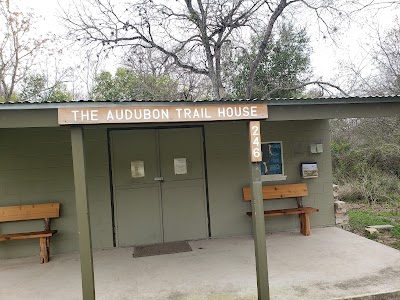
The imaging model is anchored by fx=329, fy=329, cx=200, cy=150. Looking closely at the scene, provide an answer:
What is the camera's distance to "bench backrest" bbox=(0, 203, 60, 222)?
16.9 ft

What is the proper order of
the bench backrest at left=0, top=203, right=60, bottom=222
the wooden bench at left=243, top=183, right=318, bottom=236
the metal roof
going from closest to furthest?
the metal roof, the bench backrest at left=0, top=203, right=60, bottom=222, the wooden bench at left=243, top=183, right=318, bottom=236

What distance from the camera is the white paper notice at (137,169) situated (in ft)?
18.5

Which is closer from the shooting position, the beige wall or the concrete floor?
the concrete floor

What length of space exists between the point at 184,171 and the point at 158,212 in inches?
33.0

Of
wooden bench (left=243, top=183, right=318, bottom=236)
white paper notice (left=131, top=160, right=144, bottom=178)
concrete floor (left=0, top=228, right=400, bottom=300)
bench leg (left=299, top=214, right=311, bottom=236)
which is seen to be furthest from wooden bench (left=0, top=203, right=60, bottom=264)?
bench leg (left=299, top=214, right=311, bottom=236)

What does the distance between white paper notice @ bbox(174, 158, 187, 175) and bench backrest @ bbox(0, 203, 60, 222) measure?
203 centimetres

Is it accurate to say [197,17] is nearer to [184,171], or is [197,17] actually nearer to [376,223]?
[184,171]

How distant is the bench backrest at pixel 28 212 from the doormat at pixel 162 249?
4.69 feet

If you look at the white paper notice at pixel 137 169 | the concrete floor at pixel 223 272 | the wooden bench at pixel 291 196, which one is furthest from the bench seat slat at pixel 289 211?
the white paper notice at pixel 137 169

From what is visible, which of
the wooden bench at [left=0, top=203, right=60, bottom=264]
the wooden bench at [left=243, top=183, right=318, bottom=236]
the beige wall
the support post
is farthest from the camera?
the wooden bench at [left=243, top=183, right=318, bottom=236]

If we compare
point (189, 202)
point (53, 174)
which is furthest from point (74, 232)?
point (189, 202)

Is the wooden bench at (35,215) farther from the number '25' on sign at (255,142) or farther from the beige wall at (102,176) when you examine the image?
the number '25' on sign at (255,142)

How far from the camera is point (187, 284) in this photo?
3.92 meters

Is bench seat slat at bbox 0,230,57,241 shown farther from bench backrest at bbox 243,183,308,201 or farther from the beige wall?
bench backrest at bbox 243,183,308,201
